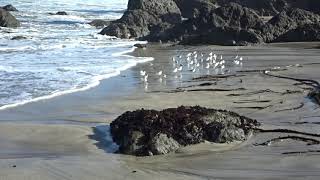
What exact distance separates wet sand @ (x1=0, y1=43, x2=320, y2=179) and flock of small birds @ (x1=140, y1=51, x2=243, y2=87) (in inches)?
23.3

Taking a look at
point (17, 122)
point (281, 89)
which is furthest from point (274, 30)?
point (17, 122)

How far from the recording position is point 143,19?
122ft

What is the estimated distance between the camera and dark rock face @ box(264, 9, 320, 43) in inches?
1070

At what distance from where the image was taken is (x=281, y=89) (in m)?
11.4

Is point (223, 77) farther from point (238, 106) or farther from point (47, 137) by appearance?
point (47, 137)

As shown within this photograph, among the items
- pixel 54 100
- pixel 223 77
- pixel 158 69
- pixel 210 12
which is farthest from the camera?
pixel 210 12

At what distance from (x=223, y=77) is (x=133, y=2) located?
2842 centimetres

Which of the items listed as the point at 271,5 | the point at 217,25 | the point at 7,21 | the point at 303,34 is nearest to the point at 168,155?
the point at 303,34

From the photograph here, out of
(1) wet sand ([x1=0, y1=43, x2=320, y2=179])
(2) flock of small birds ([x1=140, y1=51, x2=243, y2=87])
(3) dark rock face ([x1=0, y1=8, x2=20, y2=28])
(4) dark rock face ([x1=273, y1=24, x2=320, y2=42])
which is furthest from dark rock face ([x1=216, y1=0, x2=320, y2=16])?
(1) wet sand ([x1=0, y1=43, x2=320, y2=179])

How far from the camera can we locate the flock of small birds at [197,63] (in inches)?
590

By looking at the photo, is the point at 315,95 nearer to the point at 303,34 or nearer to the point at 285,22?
the point at 303,34

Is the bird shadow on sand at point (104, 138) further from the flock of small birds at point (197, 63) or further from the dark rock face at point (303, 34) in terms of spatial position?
the dark rock face at point (303, 34)

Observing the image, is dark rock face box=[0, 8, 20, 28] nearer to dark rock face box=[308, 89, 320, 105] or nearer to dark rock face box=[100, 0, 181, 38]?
dark rock face box=[100, 0, 181, 38]

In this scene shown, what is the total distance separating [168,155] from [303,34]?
69.6ft
